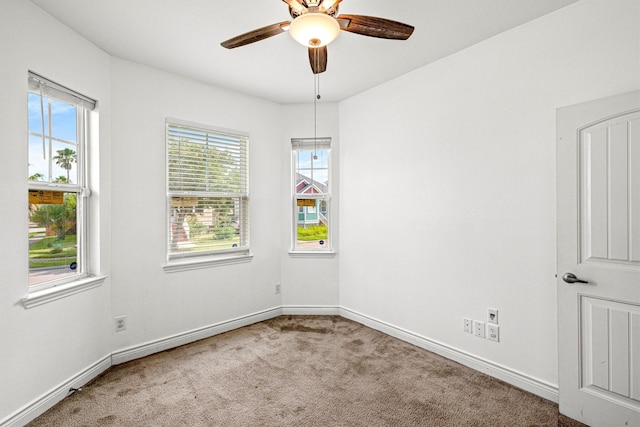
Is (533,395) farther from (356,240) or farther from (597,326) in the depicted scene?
(356,240)

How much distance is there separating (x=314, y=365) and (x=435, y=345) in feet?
3.82

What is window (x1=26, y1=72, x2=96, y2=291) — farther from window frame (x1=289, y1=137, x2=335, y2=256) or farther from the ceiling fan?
window frame (x1=289, y1=137, x2=335, y2=256)

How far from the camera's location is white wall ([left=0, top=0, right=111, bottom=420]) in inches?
75.7

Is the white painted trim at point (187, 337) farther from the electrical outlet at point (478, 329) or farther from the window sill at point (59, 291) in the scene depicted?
the electrical outlet at point (478, 329)

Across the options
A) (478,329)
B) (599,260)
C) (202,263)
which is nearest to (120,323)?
(202,263)

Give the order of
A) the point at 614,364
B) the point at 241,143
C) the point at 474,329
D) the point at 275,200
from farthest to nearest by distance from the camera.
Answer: the point at 275,200
the point at 241,143
the point at 474,329
the point at 614,364

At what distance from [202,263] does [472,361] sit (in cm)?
274

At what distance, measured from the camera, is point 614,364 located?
1917 mm

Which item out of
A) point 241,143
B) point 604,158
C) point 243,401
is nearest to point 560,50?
point 604,158

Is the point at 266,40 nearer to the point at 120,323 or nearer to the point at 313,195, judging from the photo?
the point at 313,195

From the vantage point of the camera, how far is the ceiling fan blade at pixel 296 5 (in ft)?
5.51

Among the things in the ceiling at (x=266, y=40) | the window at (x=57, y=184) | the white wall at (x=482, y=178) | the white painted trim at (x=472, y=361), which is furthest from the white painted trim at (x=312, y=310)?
the ceiling at (x=266, y=40)

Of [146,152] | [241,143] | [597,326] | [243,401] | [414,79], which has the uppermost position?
[414,79]

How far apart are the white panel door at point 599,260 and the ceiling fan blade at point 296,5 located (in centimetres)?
178
